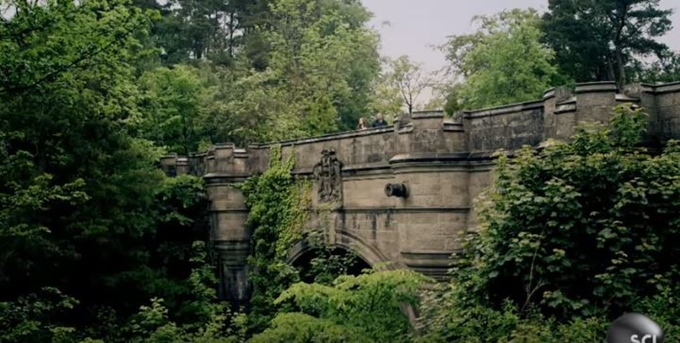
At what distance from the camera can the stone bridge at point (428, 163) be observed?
30.5 feet

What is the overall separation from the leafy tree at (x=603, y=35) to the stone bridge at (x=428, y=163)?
19.3 meters

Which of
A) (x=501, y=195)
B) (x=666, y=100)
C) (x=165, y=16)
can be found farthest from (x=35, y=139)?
(x=165, y=16)

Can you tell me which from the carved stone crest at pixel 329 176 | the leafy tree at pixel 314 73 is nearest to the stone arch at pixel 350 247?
the carved stone crest at pixel 329 176

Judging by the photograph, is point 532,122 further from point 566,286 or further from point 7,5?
point 7,5

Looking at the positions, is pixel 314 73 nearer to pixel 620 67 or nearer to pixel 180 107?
pixel 180 107

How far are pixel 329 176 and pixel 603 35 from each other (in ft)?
70.0

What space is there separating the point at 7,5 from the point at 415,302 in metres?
9.34

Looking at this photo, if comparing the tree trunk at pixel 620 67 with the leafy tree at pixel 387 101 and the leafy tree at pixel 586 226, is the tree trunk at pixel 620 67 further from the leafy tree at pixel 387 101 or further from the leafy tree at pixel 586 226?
the leafy tree at pixel 586 226

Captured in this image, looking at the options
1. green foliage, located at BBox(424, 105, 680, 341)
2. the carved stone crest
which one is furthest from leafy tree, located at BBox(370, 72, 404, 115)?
green foliage, located at BBox(424, 105, 680, 341)

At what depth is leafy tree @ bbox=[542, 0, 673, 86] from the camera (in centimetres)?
3081

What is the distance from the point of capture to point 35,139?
13531 mm

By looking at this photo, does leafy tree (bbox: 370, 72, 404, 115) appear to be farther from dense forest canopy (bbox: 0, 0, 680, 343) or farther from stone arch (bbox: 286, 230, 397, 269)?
stone arch (bbox: 286, 230, 397, 269)

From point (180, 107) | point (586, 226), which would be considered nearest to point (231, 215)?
point (180, 107)

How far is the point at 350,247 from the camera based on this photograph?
1437 cm
